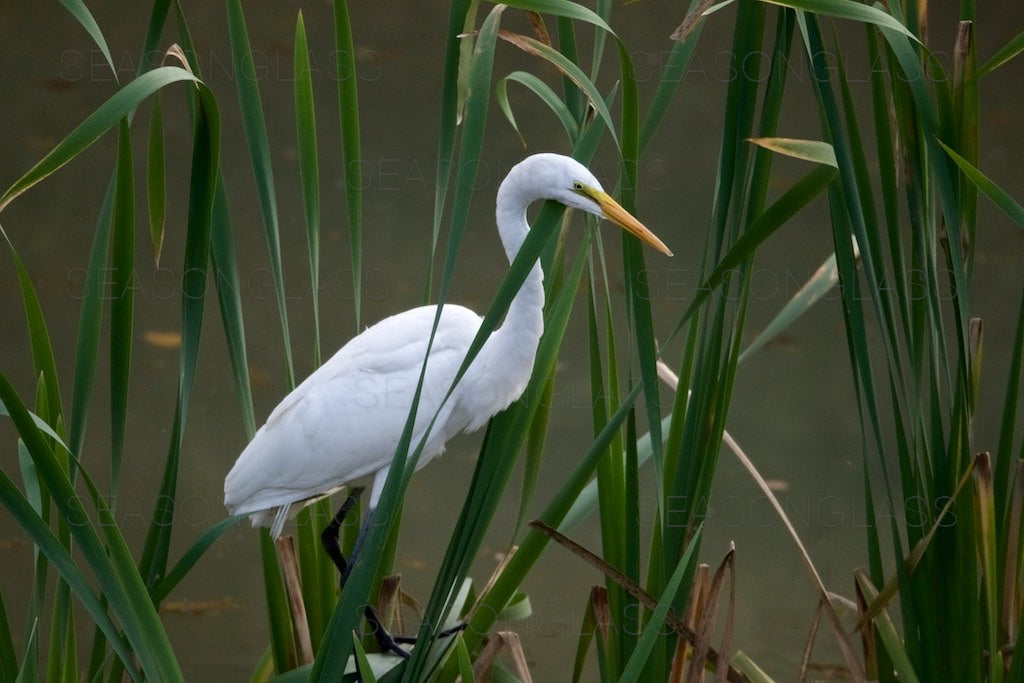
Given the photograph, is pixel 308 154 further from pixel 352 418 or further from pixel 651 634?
pixel 651 634

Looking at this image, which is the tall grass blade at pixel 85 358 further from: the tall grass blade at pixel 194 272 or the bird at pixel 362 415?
the bird at pixel 362 415

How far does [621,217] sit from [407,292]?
48.8 inches

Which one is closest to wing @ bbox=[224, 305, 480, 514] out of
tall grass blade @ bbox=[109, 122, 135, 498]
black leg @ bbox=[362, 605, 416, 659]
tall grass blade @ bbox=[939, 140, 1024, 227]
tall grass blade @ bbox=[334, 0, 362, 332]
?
black leg @ bbox=[362, 605, 416, 659]

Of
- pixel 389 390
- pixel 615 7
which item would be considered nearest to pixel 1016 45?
pixel 389 390

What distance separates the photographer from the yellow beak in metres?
0.80

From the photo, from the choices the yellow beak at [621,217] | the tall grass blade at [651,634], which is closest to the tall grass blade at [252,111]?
the yellow beak at [621,217]

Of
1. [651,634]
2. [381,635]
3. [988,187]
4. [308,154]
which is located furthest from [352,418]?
[988,187]

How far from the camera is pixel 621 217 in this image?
0.82 metres

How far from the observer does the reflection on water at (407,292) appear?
1951mm

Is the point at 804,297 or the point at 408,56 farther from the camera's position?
the point at 408,56

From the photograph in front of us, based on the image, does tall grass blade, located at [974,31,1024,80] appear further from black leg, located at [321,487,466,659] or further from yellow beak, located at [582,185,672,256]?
black leg, located at [321,487,466,659]

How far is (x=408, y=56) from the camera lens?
197 centimetres

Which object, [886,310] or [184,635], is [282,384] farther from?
[886,310]

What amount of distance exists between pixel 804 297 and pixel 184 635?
1506 millimetres
